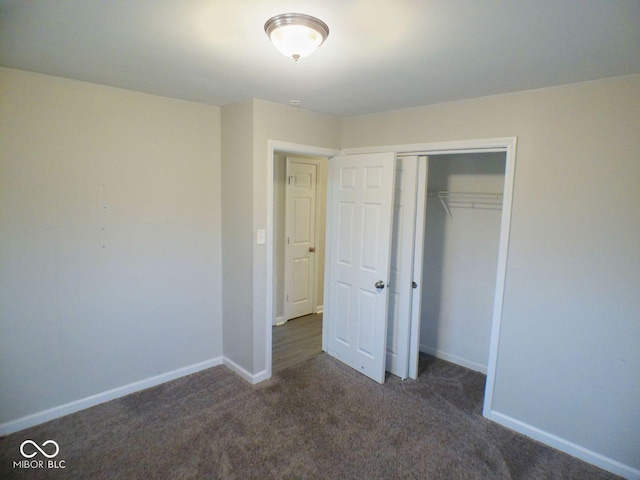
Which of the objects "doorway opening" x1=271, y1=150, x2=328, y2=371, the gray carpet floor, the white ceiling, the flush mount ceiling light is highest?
the white ceiling

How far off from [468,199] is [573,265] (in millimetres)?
1243

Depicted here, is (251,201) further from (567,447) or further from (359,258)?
(567,447)

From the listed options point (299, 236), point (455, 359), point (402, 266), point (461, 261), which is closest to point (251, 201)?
point (402, 266)

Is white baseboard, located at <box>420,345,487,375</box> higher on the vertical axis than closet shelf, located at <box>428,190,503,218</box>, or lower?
lower

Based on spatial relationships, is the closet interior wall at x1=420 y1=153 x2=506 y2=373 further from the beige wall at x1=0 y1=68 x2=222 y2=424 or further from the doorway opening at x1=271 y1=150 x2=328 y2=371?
the beige wall at x1=0 y1=68 x2=222 y2=424

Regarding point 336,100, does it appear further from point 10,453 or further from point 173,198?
point 10,453

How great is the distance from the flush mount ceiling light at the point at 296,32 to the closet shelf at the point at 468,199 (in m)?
2.31

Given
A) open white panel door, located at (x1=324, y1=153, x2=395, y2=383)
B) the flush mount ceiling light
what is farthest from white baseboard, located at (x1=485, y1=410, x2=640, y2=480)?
the flush mount ceiling light

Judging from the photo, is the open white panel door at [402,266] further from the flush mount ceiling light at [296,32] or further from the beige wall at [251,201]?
the flush mount ceiling light at [296,32]

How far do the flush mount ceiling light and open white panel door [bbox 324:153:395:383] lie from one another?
159 centimetres

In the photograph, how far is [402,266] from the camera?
3.17 m

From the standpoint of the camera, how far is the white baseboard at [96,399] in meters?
2.37

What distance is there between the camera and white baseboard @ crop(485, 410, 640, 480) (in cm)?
213

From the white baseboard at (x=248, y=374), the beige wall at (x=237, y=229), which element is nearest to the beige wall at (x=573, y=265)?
the beige wall at (x=237, y=229)
